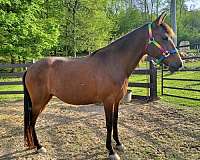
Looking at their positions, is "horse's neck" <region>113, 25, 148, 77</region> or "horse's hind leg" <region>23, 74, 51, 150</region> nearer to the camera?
"horse's neck" <region>113, 25, 148, 77</region>

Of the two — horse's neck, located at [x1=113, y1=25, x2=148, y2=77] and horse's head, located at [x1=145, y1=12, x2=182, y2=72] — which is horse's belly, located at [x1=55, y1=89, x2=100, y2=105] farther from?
horse's head, located at [x1=145, y1=12, x2=182, y2=72]

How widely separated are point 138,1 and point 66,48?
2058 centimetres

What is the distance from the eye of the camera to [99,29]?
25203 millimetres

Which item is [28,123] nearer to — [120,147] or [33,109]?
[33,109]

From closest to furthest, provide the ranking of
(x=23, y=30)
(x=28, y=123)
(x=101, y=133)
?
(x=28, y=123)
(x=101, y=133)
(x=23, y=30)

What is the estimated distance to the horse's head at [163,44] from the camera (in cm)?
416

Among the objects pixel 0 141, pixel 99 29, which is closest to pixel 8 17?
pixel 0 141

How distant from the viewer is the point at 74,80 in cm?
453

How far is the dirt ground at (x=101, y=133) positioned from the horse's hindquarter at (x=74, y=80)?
2.72ft

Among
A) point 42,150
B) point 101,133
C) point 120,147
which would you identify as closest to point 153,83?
point 101,133

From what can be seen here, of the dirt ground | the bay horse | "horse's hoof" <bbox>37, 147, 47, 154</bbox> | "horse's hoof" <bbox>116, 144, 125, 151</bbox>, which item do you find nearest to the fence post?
the dirt ground

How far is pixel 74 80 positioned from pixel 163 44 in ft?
4.76

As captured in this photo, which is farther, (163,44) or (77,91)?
(77,91)

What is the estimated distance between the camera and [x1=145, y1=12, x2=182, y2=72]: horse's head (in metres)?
4.16
